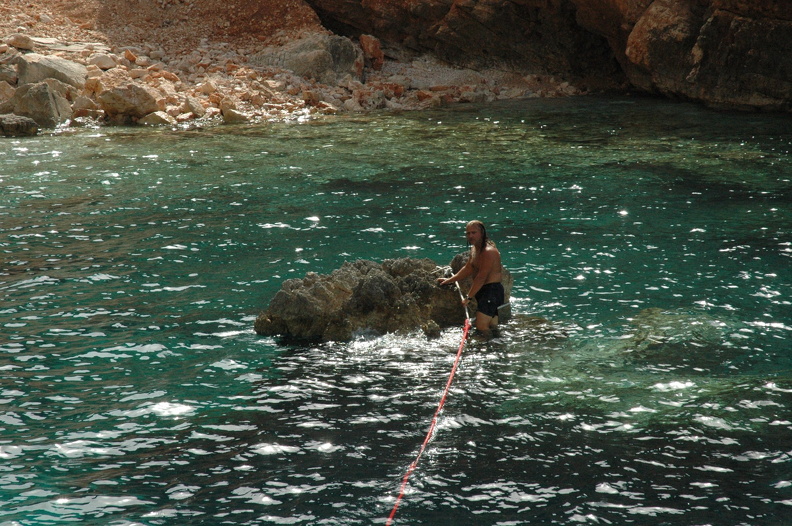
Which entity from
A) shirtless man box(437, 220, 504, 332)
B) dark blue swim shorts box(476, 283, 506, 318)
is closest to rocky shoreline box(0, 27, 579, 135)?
shirtless man box(437, 220, 504, 332)

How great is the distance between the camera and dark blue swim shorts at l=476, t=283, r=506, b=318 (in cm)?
984

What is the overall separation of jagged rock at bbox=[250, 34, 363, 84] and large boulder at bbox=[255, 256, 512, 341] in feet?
70.3

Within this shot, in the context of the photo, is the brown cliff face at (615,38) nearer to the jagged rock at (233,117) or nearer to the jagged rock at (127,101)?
the jagged rock at (233,117)

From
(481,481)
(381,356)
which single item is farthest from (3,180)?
(481,481)

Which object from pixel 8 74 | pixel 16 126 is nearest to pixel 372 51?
pixel 8 74

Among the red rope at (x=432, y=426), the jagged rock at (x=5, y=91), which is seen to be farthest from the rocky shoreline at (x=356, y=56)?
the red rope at (x=432, y=426)

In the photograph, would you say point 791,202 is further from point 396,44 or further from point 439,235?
point 396,44

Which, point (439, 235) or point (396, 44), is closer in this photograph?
point (439, 235)

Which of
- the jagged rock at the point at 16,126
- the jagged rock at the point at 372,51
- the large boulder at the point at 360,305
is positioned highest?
the jagged rock at the point at 372,51

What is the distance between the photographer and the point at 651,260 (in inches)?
485

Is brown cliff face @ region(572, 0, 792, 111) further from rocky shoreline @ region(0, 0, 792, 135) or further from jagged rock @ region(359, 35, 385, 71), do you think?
jagged rock @ region(359, 35, 385, 71)

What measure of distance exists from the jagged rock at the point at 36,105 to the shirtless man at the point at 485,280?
1939 centimetres

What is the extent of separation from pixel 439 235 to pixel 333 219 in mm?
2305

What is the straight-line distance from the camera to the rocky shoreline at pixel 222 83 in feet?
82.4
